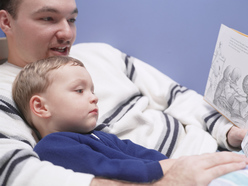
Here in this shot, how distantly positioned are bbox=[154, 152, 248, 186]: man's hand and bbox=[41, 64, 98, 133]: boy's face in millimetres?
256

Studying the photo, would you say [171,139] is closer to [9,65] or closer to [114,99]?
[114,99]

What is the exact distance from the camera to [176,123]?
1163 mm

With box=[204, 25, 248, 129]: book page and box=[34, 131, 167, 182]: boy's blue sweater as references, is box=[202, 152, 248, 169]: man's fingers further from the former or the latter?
box=[204, 25, 248, 129]: book page

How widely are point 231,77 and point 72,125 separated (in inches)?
22.2

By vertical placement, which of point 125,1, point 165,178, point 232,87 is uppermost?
point 125,1

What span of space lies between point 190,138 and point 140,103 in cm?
24

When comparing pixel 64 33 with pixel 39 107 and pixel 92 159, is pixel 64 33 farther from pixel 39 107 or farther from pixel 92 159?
pixel 92 159

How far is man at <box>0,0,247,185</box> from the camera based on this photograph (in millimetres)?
658

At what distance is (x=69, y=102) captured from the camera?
801 mm

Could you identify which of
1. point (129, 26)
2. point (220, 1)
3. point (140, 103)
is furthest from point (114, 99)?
point (220, 1)

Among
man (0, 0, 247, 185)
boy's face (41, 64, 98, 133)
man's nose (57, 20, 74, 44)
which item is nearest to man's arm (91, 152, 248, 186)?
man (0, 0, 247, 185)

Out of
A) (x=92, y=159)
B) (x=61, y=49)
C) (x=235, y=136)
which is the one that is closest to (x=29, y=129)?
(x=92, y=159)

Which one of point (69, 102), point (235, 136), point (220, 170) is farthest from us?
point (235, 136)

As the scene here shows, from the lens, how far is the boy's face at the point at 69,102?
0.80 meters
